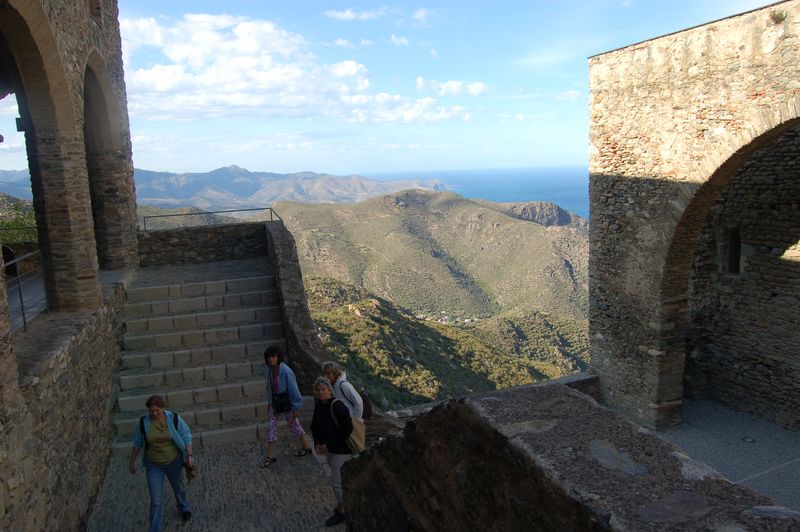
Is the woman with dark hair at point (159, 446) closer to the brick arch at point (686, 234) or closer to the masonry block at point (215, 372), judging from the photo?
the masonry block at point (215, 372)

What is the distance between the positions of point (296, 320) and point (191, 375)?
145cm

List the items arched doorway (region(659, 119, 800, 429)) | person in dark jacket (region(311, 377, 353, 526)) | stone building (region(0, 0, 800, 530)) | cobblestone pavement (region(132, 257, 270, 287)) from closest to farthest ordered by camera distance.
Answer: stone building (region(0, 0, 800, 530)) < person in dark jacket (region(311, 377, 353, 526)) < arched doorway (region(659, 119, 800, 429)) < cobblestone pavement (region(132, 257, 270, 287))

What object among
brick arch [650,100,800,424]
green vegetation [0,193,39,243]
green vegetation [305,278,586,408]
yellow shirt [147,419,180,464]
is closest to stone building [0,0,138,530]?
yellow shirt [147,419,180,464]

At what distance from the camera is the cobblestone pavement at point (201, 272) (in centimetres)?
907

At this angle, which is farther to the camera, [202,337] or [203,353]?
[202,337]

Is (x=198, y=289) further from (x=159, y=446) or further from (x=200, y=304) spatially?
(x=159, y=446)

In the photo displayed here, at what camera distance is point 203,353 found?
7.57 m

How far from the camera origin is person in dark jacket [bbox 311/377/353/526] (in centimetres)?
467

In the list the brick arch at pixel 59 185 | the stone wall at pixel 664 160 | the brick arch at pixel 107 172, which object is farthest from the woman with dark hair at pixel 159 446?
the stone wall at pixel 664 160

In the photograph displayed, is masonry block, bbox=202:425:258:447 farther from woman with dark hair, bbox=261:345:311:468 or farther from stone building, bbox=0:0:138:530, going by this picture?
stone building, bbox=0:0:138:530

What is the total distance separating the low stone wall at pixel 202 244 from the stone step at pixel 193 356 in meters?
3.18

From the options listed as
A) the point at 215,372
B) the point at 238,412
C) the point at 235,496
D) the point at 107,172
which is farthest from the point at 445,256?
the point at 235,496

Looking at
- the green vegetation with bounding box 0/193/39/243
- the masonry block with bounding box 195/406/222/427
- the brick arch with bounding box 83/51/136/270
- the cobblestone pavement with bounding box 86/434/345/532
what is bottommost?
the cobblestone pavement with bounding box 86/434/345/532

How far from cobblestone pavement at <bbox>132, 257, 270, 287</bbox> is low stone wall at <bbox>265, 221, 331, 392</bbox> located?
27.2 inches
